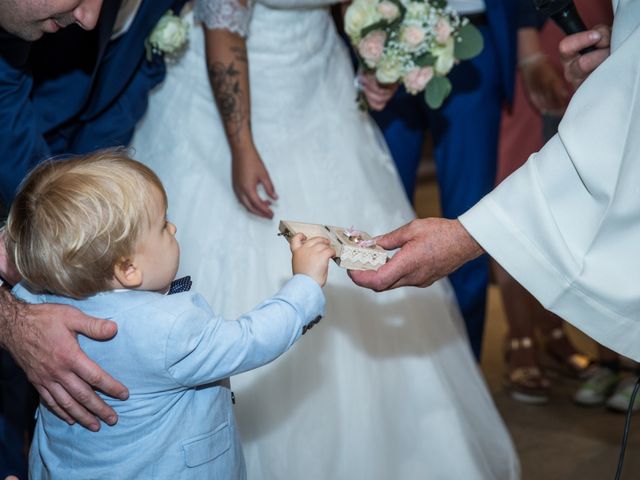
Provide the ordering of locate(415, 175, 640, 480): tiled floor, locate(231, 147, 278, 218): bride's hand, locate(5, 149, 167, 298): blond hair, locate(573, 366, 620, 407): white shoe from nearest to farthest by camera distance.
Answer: locate(5, 149, 167, 298): blond hair, locate(231, 147, 278, 218): bride's hand, locate(415, 175, 640, 480): tiled floor, locate(573, 366, 620, 407): white shoe

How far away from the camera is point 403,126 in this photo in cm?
367

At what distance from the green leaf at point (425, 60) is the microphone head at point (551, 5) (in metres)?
0.63

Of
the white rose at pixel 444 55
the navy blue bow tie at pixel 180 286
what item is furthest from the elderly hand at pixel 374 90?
the navy blue bow tie at pixel 180 286

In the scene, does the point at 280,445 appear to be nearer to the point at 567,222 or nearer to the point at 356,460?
the point at 356,460

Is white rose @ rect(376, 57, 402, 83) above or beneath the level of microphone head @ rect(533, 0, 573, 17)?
beneath

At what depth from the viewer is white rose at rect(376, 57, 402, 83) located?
9.68 feet

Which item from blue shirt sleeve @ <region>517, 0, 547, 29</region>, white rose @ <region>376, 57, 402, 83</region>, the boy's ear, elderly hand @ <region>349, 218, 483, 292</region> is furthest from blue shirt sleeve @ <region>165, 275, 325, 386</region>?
blue shirt sleeve @ <region>517, 0, 547, 29</region>

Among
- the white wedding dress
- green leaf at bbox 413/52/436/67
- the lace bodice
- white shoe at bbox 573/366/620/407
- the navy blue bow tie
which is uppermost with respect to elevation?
the lace bodice

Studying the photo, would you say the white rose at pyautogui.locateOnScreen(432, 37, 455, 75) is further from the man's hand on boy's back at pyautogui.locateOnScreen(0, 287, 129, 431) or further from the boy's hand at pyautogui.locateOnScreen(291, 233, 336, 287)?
the man's hand on boy's back at pyautogui.locateOnScreen(0, 287, 129, 431)

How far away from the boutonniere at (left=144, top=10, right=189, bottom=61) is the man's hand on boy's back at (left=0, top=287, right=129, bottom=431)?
1.04 m

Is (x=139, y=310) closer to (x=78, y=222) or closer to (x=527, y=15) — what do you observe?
(x=78, y=222)

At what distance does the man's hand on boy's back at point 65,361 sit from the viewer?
6.07 ft

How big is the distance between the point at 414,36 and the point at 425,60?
9cm

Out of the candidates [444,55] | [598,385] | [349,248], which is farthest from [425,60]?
[598,385]
